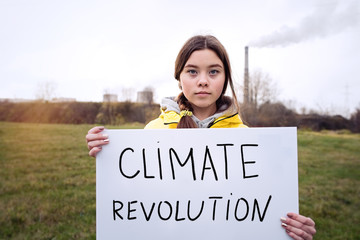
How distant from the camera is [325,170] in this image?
6.45 meters

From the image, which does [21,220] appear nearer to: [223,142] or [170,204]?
[170,204]

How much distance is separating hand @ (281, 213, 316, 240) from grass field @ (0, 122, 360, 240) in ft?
8.76

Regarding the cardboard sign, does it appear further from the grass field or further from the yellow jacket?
the grass field

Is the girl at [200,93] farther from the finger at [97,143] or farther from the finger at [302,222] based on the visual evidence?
the finger at [302,222]

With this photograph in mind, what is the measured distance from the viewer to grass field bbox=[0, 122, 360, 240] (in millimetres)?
3590

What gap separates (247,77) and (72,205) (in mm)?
12369

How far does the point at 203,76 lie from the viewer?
1.58 metres

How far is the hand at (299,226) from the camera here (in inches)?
52.2

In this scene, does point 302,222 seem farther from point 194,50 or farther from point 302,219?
point 194,50

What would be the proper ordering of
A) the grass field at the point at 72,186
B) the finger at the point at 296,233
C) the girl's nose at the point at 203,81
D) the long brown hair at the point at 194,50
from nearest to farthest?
the finger at the point at 296,233 → the girl's nose at the point at 203,81 → the long brown hair at the point at 194,50 → the grass field at the point at 72,186

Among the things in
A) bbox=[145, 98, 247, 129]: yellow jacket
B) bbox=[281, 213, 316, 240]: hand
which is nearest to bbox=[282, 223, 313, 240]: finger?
bbox=[281, 213, 316, 240]: hand

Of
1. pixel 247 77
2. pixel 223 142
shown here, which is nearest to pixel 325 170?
pixel 223 142

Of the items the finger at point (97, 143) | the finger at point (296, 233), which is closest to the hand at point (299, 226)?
the finger at point (296, 233)

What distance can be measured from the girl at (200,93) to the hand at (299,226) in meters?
0.70
